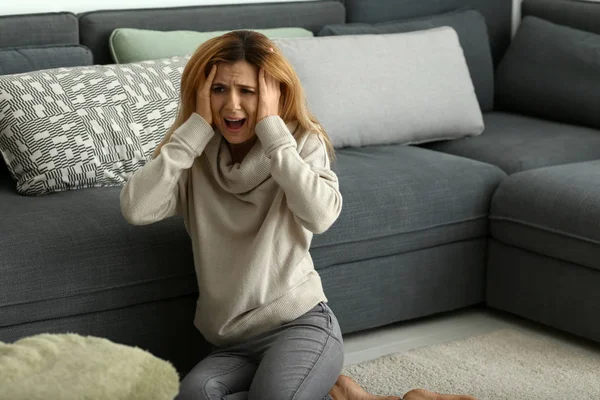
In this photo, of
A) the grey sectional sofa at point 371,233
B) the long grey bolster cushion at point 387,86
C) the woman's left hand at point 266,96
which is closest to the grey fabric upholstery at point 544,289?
the grey sectional sofa at point 371,233

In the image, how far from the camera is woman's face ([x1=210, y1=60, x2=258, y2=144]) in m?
1.99

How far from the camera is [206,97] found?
2006mm

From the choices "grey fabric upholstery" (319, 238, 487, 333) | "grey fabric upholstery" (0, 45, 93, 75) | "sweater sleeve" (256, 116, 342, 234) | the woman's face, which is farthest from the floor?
"grey fabric upholstery" (0, 45, 93, 75)

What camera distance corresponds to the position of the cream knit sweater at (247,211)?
197 cm

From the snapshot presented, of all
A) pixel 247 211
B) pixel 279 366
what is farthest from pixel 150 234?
pixel 279 366

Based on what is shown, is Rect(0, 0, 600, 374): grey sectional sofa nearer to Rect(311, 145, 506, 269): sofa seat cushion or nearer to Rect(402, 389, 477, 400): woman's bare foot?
Rect(311, 145, 506, 269): sofa seat cushion

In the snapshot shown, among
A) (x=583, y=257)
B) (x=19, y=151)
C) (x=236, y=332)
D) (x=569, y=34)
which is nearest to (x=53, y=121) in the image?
(x=19, y=151)

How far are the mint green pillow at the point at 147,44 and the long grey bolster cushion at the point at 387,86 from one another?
28 centimetres

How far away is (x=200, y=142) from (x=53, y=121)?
2.04ft

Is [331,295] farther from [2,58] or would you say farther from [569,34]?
[569,34]

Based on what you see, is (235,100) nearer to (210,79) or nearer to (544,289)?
(210,79)

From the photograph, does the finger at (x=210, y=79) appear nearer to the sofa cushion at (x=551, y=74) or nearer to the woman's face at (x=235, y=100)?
the woman's face at (x=235, y=100)

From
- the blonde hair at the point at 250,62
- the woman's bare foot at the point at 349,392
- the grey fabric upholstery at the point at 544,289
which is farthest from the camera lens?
the grey fabric upholstery at the point at 544,289

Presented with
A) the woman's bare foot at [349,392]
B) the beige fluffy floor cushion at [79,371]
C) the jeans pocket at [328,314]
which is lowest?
the woman's bare foot at [349,392]
